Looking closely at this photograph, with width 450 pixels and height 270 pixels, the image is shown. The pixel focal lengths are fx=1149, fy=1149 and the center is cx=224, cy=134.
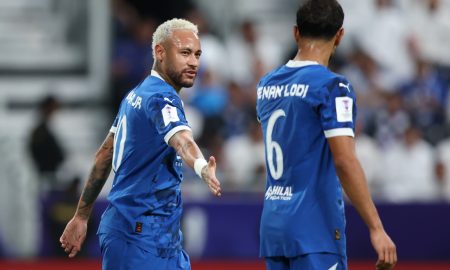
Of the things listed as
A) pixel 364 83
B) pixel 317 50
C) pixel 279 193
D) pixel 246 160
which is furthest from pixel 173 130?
pixel 364 83

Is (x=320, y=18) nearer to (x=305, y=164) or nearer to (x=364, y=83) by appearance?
(x=305, y=164)

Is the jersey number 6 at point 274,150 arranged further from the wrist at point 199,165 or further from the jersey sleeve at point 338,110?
the wrist at point 199,165

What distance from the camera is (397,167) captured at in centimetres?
1380

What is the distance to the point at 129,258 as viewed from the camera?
6.14 m

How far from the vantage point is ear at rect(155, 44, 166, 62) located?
6270 millimetres

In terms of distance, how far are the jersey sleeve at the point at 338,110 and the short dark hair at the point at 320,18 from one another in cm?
27

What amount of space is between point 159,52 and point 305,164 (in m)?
1.12

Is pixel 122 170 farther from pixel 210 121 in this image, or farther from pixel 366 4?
pixel 366 4

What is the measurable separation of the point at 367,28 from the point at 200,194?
3.87 m

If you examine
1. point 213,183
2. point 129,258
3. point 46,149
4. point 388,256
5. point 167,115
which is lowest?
point 46,149

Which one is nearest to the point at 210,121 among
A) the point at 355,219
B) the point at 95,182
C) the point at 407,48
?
the point at 355,219

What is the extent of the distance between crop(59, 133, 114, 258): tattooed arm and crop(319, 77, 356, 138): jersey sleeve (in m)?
1.50

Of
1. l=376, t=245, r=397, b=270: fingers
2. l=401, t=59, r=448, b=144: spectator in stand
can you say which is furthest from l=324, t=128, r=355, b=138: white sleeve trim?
l=401, t=59, r=448, b=144: spectator in stand

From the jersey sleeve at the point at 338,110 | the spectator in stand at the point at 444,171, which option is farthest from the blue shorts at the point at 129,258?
the spectator in stand at the point at 444,171
